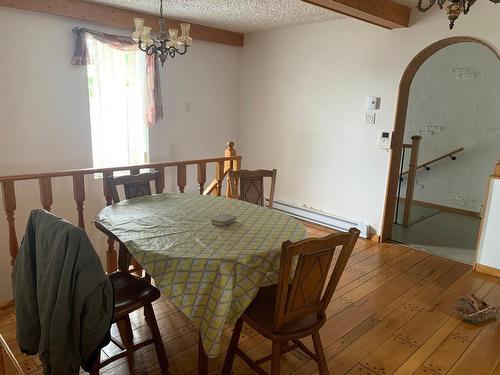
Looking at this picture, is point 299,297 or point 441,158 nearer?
point 299,297

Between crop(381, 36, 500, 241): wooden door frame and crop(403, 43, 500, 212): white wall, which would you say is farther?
crop(403, 43, 500, 212): white wall

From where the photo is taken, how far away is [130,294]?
1.85 meters

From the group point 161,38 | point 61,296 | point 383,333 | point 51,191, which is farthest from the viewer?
point 161,38

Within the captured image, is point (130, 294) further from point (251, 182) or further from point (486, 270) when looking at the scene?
point (486, 270)

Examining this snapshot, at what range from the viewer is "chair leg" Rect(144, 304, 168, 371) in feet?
6.30

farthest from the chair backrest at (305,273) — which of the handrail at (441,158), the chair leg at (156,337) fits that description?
the handrail at (441,158)

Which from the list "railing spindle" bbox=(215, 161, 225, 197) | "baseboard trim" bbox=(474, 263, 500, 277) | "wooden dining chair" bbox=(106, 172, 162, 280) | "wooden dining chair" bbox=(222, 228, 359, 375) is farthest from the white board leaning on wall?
"wooden dining chair" bbox=(106, 172, 162, 280)

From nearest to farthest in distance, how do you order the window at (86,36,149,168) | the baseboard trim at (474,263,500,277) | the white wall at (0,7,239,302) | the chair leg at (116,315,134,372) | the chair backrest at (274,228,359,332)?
the chair backrest at (274,228,359,332) → the chair leg at (116,315,134,372) → the baseboard trim at (474,263,500,277) → the white wall at (0,7,239,302) → the window at (86,36,149,168)

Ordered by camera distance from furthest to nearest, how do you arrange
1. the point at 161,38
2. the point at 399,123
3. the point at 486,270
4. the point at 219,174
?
the point at 399,123, the point at 219,174, the point at 486,270, the point at 161,38

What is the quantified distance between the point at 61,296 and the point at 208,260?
58 cm

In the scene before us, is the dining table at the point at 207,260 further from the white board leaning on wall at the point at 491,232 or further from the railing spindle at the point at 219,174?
the white board leaning on wall at the point at 491,232

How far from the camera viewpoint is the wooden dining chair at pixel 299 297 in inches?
58.6

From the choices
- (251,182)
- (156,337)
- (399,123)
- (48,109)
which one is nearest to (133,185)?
(251,182)

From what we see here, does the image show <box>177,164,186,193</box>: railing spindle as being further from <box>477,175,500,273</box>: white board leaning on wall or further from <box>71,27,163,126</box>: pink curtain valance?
<box>477,175,500,273</box>: white board leaning on wall
